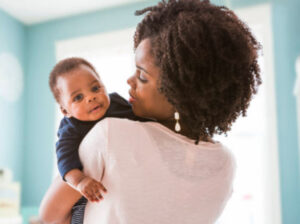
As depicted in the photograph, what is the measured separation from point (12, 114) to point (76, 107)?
9.06ft

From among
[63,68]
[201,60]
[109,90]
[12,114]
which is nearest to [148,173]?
[201,60]

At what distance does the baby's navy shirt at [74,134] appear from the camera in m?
0.68

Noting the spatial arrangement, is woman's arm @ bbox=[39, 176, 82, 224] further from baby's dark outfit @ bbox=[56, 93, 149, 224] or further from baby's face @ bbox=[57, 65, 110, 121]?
baby's face @ bbox=[57, 65, 110, 121]

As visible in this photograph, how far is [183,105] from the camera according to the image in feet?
2.18

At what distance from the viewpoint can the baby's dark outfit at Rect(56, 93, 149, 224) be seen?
0.68m

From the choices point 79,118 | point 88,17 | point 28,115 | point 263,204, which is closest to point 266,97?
point 263,204

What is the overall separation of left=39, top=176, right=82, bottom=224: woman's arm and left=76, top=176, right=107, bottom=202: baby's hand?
70 mm

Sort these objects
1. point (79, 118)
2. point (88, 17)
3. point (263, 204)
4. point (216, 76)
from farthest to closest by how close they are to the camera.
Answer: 1. point (88, 17)
2. point (263, 204)
3. point (79, 118)
4. point (216, 76)

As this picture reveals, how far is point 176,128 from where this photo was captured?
688 millimetres

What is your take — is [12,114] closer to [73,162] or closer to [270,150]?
Result: [270,150]

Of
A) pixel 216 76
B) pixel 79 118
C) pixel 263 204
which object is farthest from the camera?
pixel 263 204

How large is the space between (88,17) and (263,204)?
2.35 metres

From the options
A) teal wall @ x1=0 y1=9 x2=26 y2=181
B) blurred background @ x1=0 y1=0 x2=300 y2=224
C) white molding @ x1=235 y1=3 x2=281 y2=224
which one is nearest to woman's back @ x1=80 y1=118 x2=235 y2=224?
blurred background @ x1=0 y1=0 x2=300 y2=224

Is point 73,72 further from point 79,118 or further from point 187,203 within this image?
point 187,203
